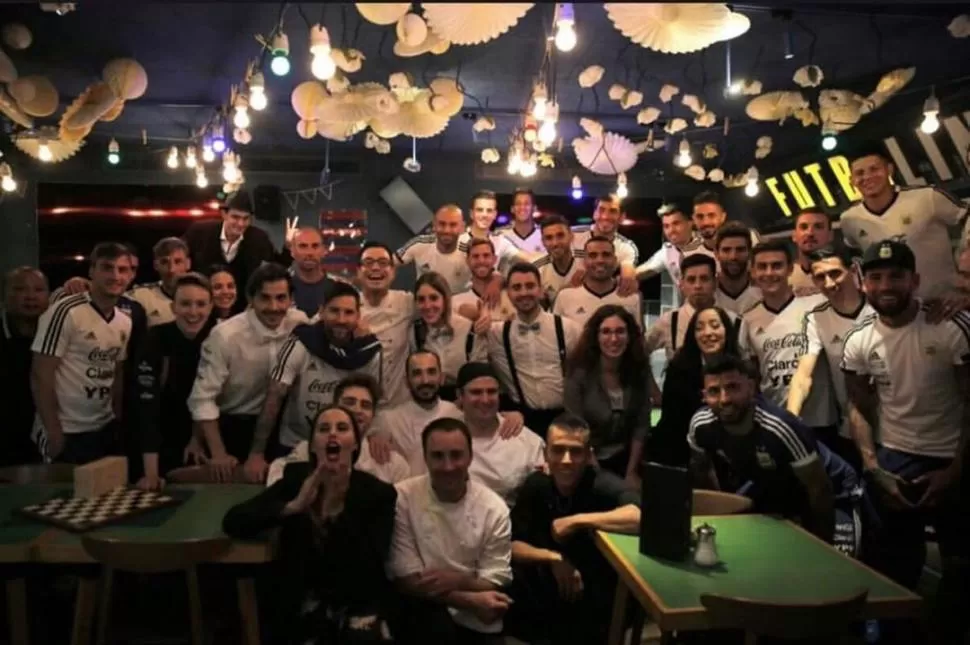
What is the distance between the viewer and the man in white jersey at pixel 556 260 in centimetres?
545


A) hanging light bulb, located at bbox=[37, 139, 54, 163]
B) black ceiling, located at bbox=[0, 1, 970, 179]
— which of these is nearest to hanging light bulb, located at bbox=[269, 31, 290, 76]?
black ceiling, located at bbox=[0, 1, 970, 179]

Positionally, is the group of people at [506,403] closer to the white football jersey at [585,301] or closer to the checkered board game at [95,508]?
the white football jersey at [585,301]

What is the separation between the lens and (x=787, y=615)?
2.22m

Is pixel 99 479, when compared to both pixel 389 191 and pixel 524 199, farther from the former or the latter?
pixel 389 191

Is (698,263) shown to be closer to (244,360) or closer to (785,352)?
(785,352)

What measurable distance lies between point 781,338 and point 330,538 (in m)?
2.60

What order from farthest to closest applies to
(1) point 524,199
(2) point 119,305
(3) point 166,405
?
(1) point 524,199
(2) point 119,305
(3) point 166,405

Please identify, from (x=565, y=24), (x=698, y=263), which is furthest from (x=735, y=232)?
(x=565, y=24)

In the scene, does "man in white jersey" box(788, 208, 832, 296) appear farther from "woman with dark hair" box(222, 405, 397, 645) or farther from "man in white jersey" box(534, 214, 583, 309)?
"woman with dark hair" box(222, 405, 397, 645)

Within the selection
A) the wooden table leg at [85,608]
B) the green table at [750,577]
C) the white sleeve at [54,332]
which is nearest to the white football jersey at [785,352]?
the green table at [750,577]

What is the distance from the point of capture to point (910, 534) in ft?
12.5

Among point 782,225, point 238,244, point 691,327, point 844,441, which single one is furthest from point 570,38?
point 782,225

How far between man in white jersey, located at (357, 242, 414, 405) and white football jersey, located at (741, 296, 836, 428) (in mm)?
1904

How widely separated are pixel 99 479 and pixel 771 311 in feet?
11.1
